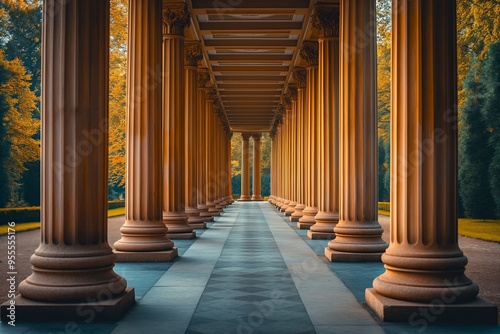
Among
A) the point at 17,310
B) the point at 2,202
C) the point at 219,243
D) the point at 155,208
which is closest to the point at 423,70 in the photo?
the point at 17,310

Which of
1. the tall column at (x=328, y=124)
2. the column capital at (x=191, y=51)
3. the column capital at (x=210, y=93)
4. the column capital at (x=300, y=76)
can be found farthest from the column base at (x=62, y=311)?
the column capital at (x=210, y=93)

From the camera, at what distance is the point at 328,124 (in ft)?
103

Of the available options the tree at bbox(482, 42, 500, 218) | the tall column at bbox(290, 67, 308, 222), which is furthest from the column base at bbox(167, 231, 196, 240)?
the tree at bbox(482, 42, 500, 218)

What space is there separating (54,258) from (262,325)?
206 inches

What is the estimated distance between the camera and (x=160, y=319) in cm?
1288

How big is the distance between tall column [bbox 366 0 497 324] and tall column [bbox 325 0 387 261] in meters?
8.85

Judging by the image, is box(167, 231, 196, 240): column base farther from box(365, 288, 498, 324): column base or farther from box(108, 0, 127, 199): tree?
box(108, 0, 127, 199): tree

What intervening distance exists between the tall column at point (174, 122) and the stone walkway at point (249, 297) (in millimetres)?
4669

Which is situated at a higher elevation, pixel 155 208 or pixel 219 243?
pixel 155 208

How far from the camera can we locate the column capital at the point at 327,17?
32.1m

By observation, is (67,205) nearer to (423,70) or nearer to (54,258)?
(54,258)

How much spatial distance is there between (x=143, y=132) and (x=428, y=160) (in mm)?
13063

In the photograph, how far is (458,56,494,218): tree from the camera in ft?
183

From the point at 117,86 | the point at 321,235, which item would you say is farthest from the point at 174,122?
the point at 117,86
